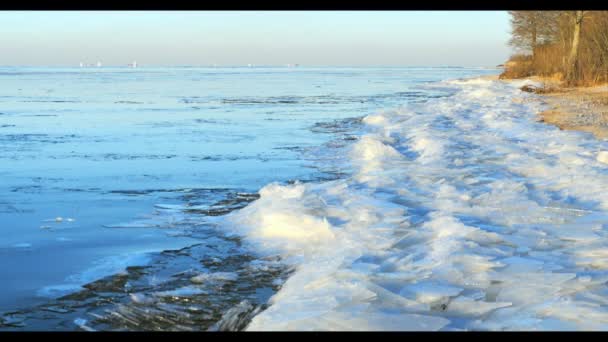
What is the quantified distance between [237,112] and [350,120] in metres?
4.67

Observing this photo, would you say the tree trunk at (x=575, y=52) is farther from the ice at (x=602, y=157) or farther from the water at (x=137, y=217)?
the ice at (x=602, y=157)

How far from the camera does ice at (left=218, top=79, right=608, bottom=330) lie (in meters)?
3.38

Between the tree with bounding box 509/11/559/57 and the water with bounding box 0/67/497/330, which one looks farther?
the tree with bounding box 509/11/559/57

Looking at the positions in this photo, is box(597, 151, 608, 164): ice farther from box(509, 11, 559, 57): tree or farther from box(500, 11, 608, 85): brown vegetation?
box(509, 11, 559, 57): tree

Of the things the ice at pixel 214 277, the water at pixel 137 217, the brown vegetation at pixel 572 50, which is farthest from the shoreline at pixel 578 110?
the ice at pixel 214 277

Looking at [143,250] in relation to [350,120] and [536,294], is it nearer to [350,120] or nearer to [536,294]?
[536,294]

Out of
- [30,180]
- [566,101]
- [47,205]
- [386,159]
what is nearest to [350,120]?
[566,101]

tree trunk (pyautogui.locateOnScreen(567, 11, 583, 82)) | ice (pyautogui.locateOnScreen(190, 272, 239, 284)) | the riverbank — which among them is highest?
tree trunk (pyautogui.locateOnScreen(567, 11, 583, 82))

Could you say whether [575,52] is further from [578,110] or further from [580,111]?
[580,111]

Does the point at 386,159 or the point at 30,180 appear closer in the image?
the point at 30,180

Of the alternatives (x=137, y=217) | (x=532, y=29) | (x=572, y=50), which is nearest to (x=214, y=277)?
(x=137, y=217)

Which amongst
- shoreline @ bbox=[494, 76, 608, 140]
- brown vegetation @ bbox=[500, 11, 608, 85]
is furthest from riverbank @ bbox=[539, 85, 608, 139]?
brown vegetation @ bbox=[500, 11, 608, 85]

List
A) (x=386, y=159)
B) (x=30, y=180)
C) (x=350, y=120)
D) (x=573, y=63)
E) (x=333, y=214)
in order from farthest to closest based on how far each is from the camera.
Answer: (x=573, y=63), (x=350, y=120), (x=386, y=159), (x=30, y=180), (x=333, y=214)

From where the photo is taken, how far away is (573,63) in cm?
2597
